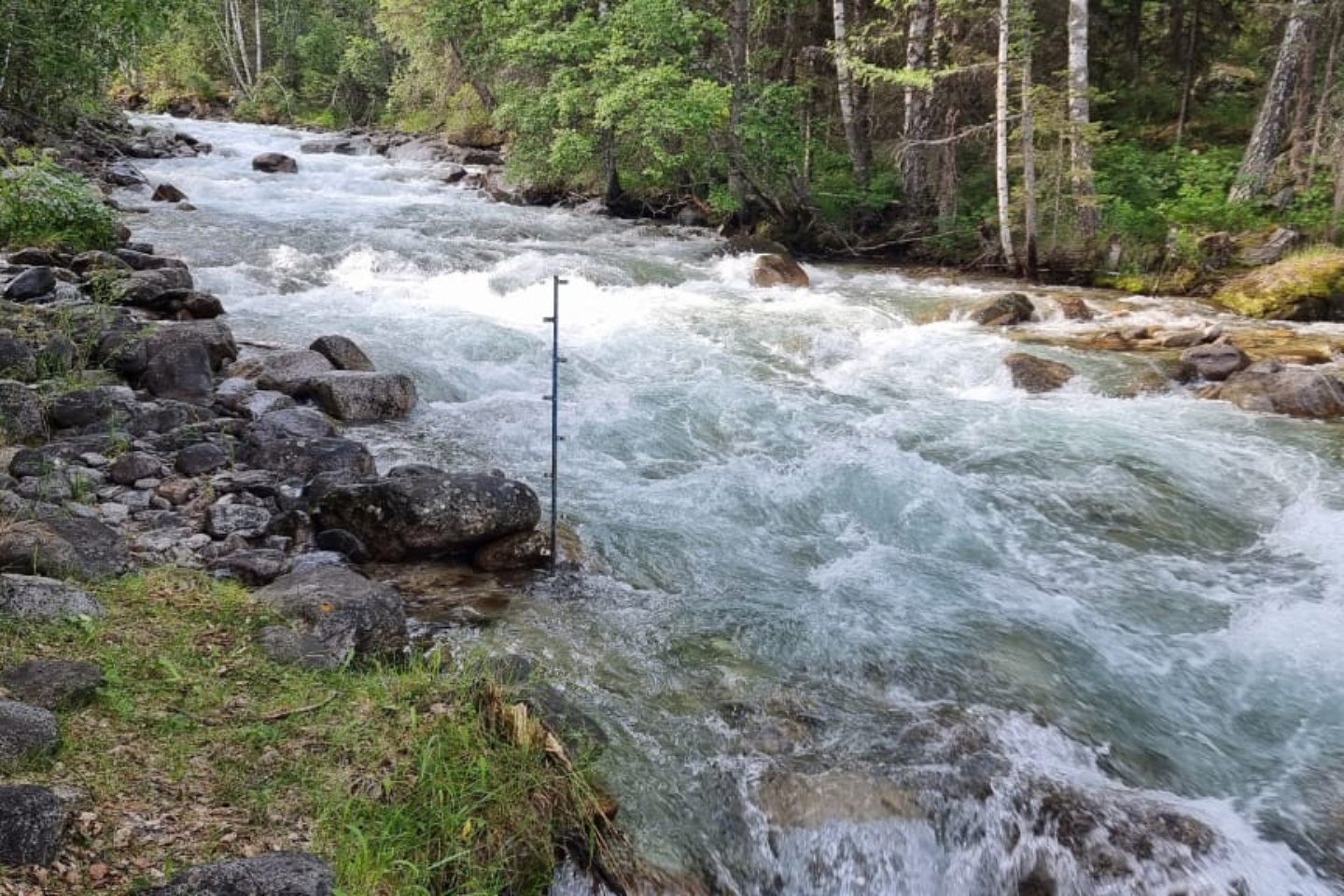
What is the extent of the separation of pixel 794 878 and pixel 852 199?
51.6 ft

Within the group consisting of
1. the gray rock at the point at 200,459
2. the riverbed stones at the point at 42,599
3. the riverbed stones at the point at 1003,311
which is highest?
the riverbed stones at the point at 1003,311

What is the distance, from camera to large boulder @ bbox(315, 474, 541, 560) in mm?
5395

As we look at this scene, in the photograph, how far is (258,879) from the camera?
2.49 m

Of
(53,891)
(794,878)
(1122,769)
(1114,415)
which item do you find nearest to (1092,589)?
(1122,769)

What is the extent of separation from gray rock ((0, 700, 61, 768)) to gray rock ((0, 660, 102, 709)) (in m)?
0.11

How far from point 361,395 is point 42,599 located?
14.2 ft

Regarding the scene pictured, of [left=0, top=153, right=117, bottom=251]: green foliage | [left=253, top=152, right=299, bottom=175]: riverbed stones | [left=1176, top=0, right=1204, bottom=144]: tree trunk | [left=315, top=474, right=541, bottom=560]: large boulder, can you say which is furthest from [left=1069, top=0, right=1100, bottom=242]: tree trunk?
[left=253, top=152, right=299, bottom=175]: riverbed stones

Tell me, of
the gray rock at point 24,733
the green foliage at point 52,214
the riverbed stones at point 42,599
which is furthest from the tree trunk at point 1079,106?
the gray rock at point 24,733

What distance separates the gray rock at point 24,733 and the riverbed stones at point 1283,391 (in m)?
10.1

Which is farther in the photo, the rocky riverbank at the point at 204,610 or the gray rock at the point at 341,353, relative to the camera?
the gray rock at the point at 341,353

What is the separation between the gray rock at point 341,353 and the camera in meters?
8.70

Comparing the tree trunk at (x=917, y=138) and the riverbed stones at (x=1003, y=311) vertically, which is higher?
the tree trunk at (x=917, y=138)

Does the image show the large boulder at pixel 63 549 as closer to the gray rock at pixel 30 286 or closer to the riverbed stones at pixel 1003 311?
the gray rock at pixel 30 286

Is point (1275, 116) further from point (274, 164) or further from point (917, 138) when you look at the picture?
point (274, 164)
